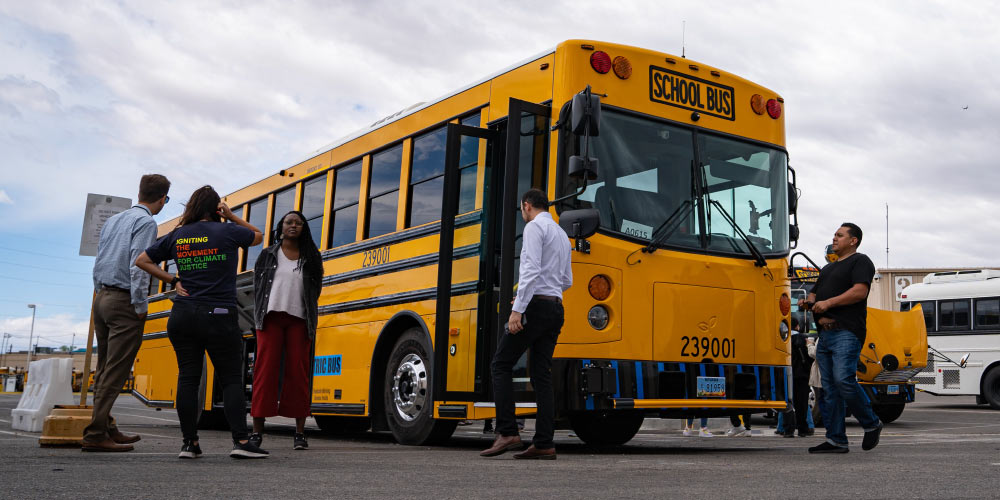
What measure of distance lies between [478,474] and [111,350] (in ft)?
9.68

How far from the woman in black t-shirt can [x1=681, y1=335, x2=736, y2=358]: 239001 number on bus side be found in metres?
3.42

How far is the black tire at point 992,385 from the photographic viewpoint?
69.1 feet

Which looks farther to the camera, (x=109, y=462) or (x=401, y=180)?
(x=401, y=180)

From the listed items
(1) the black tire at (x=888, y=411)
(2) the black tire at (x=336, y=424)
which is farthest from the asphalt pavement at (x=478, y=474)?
(1) the black tire at (x=888, y=411)

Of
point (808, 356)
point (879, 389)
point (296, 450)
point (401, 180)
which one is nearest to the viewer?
point (296, 450)

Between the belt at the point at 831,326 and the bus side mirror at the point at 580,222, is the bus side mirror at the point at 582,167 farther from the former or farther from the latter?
the belt at the point at 831,326

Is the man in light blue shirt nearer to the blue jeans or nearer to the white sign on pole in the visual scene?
the white sign on pole

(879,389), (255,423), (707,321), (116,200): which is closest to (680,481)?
(707,321)

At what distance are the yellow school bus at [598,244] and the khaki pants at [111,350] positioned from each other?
228 cm

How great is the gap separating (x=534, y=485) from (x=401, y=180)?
500 cm

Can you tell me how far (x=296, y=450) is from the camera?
307 inches

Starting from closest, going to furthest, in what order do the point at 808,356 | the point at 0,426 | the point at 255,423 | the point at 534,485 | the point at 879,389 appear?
the point at 534,485
the point at 255,423
the point at 0,426
the point at 808,356
the point at 879,389

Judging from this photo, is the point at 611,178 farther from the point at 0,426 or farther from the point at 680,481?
the point at 0,426

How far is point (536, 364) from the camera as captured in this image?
270 inches
